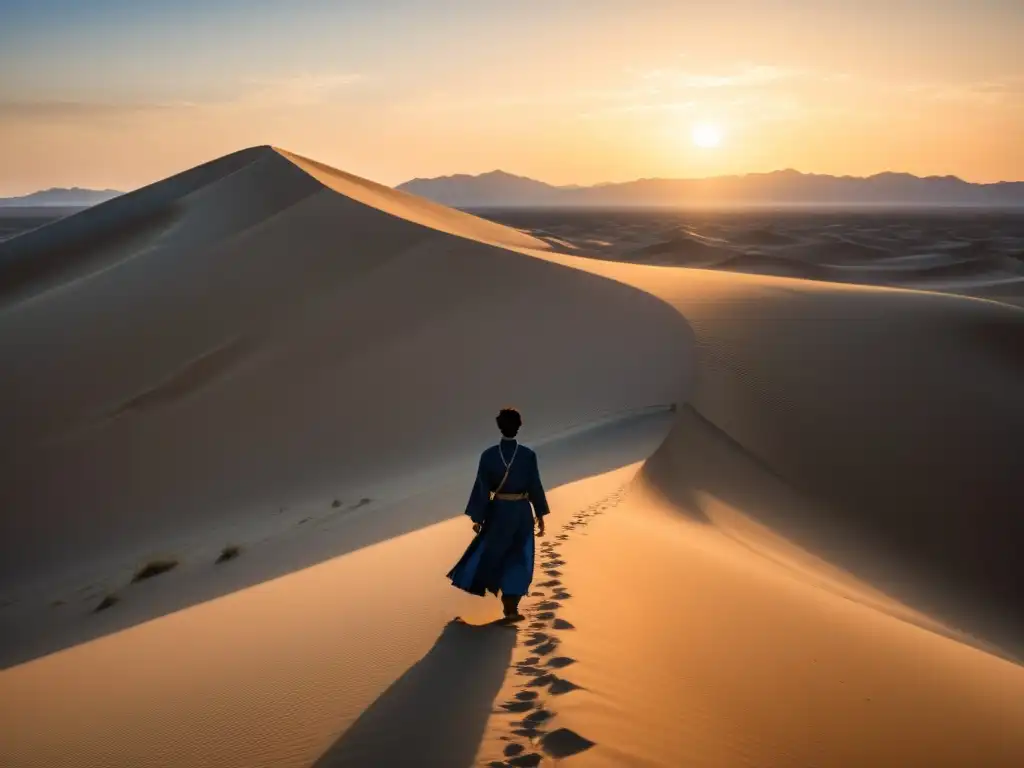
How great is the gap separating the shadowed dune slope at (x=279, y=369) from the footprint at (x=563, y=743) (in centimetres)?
814

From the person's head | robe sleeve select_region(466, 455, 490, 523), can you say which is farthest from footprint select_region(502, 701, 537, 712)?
the person's head

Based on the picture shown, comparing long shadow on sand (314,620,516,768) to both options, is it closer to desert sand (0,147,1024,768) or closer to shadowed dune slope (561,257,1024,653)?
desert sand (0,147,1024,768)

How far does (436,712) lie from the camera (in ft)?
13.7

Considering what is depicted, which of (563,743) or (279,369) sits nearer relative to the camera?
(563,743)

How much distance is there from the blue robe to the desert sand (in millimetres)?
251

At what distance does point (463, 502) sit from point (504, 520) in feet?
12.0

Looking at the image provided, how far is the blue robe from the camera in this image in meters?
5.38

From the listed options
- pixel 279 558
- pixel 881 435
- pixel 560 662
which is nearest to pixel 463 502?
pixel 279 558

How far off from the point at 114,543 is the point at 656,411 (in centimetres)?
724

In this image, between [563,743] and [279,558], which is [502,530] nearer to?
[563,743]

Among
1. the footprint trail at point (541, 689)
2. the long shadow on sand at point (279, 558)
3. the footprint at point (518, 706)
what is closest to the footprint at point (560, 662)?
the footprint trail at point (541, 689)

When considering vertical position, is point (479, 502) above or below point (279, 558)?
above

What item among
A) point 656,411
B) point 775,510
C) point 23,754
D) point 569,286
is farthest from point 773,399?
point 23,754

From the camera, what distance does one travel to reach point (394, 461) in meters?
12.5
